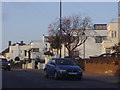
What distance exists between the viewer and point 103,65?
30.2 metres

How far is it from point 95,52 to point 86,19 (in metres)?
18.9

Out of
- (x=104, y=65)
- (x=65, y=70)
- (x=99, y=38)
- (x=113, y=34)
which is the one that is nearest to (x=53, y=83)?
(x=65, y=70)

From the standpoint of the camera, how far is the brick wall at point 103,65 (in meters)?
27.7

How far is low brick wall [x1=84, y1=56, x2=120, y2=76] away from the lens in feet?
90.8

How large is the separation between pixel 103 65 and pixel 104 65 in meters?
0.23

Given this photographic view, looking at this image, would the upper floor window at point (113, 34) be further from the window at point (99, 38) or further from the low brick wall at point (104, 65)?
the low brick wall at point (104, 65)

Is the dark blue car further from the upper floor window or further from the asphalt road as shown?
the upper floor window

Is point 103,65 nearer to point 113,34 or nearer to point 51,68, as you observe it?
point 51,68

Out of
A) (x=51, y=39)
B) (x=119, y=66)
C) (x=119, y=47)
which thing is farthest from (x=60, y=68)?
(x=51, y=39)

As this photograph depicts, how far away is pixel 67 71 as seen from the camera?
21.0 metres

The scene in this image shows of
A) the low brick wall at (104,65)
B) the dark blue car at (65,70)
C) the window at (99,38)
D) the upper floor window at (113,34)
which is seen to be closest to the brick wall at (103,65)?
the low brick wall at (104,65)

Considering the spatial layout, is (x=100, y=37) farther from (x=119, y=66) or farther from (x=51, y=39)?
(x=119, y=66)

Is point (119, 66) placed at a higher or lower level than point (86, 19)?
lower

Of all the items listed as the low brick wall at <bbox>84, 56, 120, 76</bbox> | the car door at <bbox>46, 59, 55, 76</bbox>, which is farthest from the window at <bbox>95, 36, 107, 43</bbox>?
the car door at <bbox>46, 59, 55, 76</bbox>
